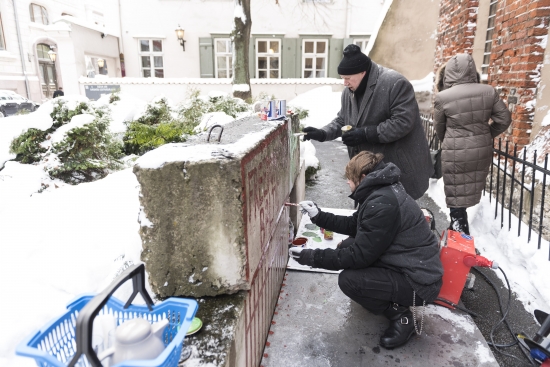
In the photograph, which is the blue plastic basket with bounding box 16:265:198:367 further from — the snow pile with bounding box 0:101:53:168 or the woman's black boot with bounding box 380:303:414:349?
the snow pile with bounding box 0:101:53:168

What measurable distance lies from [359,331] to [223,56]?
1757 centimetres

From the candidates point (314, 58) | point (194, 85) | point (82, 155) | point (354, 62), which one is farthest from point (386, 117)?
point (314, 58)

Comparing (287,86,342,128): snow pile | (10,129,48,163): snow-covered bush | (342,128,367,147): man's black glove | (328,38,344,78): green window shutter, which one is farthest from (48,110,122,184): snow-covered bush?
(328,38,344,78): green window shutter

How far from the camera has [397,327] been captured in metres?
2.47

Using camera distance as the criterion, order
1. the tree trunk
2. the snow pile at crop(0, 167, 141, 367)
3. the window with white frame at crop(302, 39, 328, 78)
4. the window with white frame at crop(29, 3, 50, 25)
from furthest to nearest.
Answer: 1. the window with white frame at crop(29, 3, 50, 25)
2. the window with white frame at crop(302, 39, 328, 78)
3. the tree trunk
4. the snow pile at crop(0, 167, 141, 367)

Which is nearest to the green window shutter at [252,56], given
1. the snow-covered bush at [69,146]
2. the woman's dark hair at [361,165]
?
the snow-covered bush at [69,146]

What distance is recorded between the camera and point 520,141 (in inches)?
182

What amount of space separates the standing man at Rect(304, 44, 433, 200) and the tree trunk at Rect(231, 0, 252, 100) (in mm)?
9001

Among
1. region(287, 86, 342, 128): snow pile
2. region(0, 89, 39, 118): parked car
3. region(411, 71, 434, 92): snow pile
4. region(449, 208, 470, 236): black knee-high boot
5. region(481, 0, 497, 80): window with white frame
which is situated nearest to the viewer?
region(449, 208, 470, 236): black knee-high boot

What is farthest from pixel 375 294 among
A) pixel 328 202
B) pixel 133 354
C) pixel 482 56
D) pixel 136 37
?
pixel 136 37

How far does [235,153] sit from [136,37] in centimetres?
1862

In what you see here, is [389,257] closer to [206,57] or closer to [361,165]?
[361,165]

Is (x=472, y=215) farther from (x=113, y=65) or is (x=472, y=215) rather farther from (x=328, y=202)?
(x=113, y=65)

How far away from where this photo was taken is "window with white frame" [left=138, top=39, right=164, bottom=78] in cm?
1830
